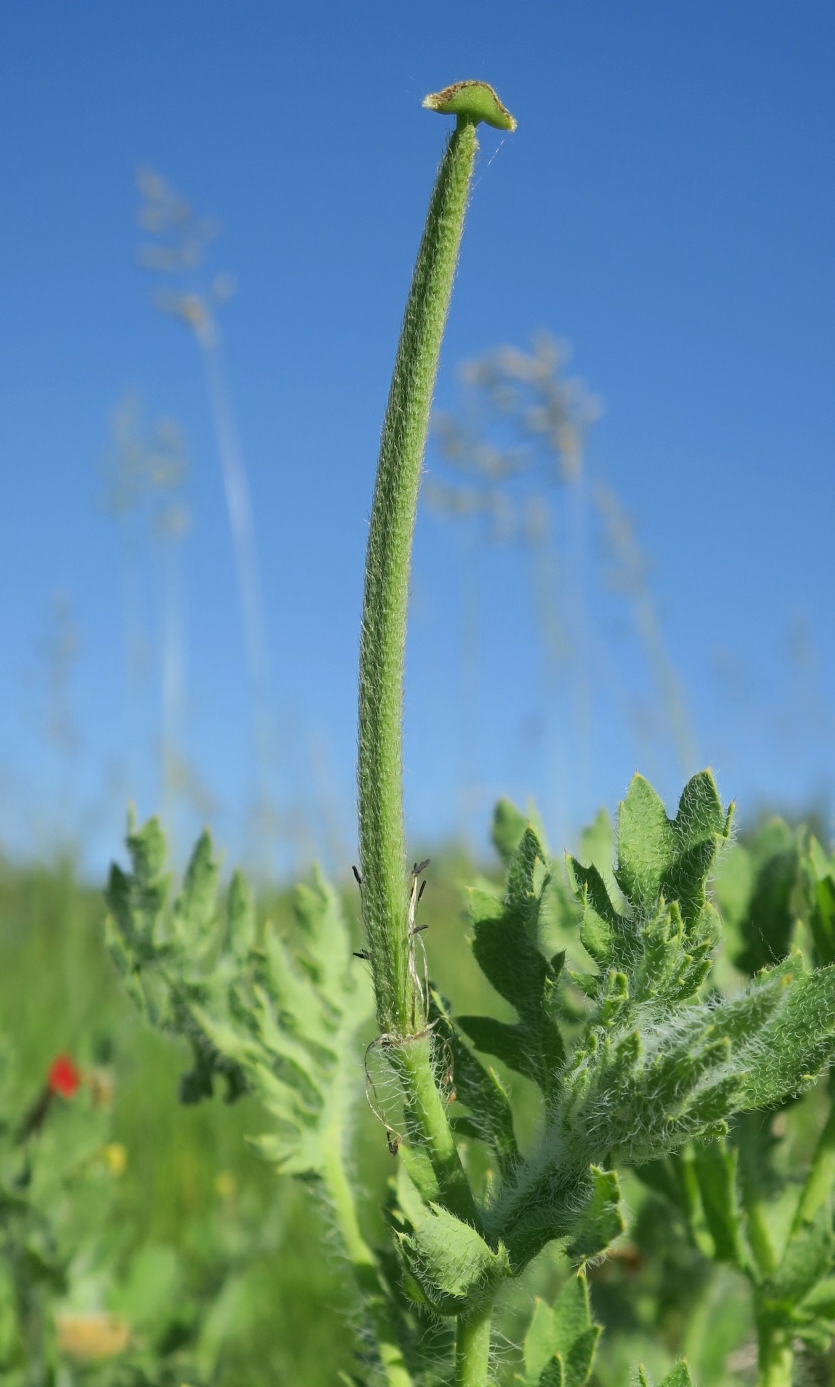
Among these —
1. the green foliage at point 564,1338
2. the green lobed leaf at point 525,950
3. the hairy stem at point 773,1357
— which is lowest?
the hairy stem at point 773,1357

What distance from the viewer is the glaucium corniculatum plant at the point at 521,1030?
745 millimetres

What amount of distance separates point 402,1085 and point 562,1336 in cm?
28

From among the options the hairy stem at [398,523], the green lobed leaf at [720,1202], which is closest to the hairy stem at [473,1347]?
the hairy stem at [398,523]

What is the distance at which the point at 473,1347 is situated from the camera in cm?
91

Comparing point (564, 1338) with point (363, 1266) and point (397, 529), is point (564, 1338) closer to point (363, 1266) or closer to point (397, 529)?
point (363, 1266)

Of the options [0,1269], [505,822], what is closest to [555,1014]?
[505,822]

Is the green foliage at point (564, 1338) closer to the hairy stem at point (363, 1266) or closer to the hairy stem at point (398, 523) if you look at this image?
the hairy stem at point (363, 1266)

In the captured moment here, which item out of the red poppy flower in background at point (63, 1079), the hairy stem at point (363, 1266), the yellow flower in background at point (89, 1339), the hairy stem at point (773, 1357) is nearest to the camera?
the hairy stem at point (363, 1266)

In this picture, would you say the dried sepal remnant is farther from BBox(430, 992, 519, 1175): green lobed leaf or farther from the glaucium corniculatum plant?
BBox(430, 992, 519, 1175): green lobed leaf

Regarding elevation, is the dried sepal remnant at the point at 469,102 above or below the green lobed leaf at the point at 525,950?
above

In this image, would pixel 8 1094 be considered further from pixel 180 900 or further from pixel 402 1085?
pixel 402 1085

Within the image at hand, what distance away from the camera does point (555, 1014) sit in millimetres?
956

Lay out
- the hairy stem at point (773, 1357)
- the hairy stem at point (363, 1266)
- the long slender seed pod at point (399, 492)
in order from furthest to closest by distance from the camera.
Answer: the hairy stem at point (773, 1357) → the hairy stem at point (363, 1266) → the long slender seed pod at point (399, 492)

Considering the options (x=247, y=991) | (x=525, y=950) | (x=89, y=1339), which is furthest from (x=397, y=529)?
(x=89, y=1339)
